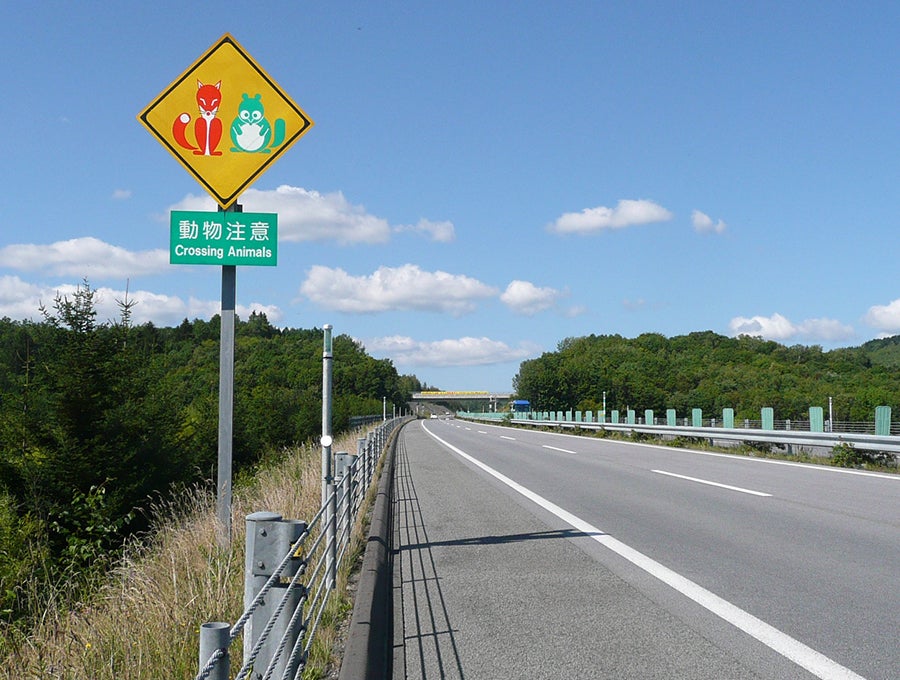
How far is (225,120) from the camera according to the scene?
26.2 feet

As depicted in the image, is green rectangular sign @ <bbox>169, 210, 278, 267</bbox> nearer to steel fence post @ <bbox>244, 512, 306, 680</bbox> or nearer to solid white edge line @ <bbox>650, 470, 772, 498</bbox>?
steel fence post @ <bbox>244, 512, 306, 680</bbox>

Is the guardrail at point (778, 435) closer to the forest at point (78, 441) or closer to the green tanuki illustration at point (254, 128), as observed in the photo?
the green tanuki illustration at point (254, 128)

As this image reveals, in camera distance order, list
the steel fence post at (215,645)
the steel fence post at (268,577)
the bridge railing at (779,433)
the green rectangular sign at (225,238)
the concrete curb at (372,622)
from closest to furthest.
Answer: the steel fence post at (215,645) < the steel fence post at (268,577) < the concrete curb at (372,622) < the green rectangular sign at (225,238) < the bridge railing at (779,433)

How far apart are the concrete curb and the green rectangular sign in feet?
10.1

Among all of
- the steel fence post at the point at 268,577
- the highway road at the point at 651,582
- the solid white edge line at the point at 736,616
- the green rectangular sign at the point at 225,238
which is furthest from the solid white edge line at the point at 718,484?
the steel fence post at the point at 268,577

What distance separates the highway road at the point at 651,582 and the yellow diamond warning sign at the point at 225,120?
4.35 meters

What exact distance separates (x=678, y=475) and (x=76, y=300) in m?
12.5

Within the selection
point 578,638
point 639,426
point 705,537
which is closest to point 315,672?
point 578,638

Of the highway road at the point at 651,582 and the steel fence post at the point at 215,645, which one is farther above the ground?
the steel fence post at the point at 215,645

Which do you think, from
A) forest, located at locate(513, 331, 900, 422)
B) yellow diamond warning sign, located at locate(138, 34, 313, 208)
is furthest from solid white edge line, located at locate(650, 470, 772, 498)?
forest, located at locate(513, 331, 900, 422)

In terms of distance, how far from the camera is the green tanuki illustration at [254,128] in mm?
7949

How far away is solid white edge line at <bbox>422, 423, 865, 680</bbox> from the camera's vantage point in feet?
14.0

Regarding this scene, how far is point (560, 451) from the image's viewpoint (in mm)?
25234

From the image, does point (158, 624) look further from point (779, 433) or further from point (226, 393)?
point (779, 433)
